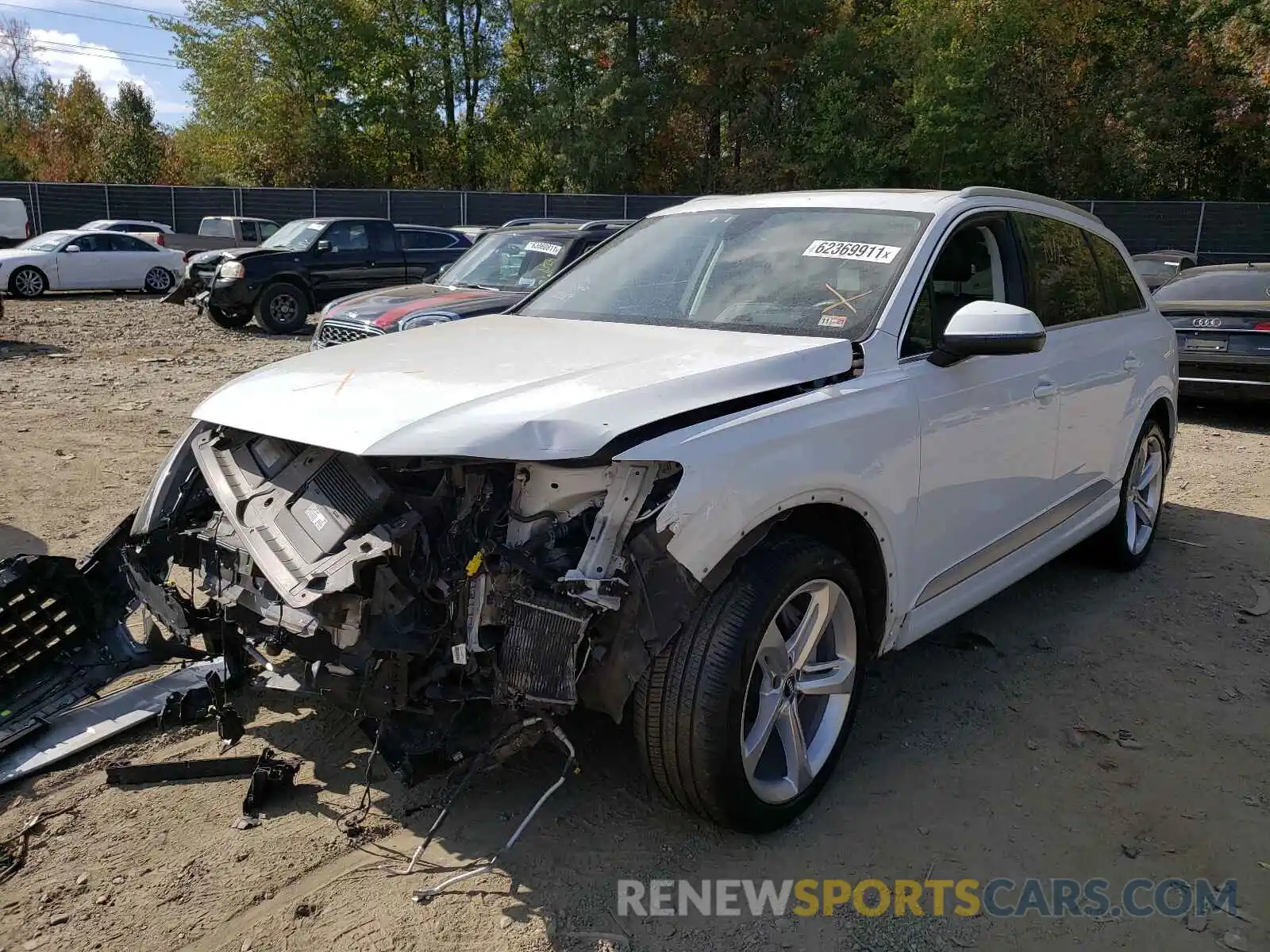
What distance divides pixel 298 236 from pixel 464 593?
48.5 feet

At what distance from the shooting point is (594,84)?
34.9 metres

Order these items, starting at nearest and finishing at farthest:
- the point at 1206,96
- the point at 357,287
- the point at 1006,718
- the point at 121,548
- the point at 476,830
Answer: the point at 476,830
the point at 121,548
the point at 1006,718
the point at 357,287
the point at 1206,96

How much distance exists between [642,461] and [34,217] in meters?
33.2

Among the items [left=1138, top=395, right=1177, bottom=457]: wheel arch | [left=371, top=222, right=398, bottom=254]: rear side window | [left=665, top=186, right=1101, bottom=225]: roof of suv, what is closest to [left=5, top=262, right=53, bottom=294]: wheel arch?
[left=371, top=222, right=398, bottom=254]: rear side window

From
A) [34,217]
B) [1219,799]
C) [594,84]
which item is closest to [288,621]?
[1219,799]

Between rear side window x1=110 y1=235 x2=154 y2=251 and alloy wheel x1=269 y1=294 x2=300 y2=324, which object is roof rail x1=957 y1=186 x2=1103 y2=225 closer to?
alloy wheel x1=269 y1=294 x2=300 y2=324

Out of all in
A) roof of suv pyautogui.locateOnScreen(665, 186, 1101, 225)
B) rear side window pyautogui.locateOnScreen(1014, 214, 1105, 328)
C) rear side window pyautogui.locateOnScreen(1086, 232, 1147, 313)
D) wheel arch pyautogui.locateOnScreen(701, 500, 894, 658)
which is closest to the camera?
wheel arch pyautogui.locateOnScreen(701, 500, 894, 658)

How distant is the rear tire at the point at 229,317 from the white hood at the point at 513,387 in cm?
1259

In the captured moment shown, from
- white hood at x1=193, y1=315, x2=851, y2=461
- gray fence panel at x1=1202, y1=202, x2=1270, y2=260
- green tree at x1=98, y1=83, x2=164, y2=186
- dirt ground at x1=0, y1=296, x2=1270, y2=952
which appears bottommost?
dirt ground at x1=0, y1=296, x2=1270, y2=952

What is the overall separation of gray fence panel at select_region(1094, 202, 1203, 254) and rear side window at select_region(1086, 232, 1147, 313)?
948 inches

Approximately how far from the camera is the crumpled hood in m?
8.95

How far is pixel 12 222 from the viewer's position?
24.7 m

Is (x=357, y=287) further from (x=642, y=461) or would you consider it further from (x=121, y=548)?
(x=642, y=461)
